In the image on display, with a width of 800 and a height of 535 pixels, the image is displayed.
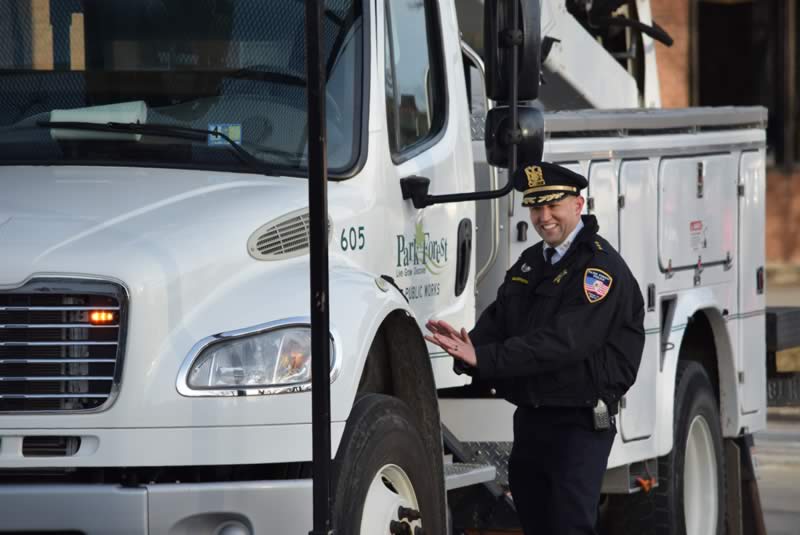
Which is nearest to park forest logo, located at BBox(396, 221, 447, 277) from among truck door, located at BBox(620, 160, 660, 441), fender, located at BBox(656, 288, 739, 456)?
truck door, located at BBox(620, 160, 660, 441)

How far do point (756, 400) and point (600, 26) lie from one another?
2.14 m

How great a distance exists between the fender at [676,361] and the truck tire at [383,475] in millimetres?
2019

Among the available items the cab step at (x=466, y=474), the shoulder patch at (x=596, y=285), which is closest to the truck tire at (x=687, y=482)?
the cab step at (x=466, y=474)

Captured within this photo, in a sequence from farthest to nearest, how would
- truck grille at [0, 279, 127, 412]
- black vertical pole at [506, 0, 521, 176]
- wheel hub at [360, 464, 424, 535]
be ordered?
black vertical pole at [506, 0, 521, 176]
wheel hub at [360, 464, 424, 535]
truck grille at [0, 279, 127, 412]

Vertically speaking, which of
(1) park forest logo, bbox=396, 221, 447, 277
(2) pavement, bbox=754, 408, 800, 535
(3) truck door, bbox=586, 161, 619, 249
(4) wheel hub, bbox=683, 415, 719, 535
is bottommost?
(2) pavement, bbox=754, 408, 800, 535

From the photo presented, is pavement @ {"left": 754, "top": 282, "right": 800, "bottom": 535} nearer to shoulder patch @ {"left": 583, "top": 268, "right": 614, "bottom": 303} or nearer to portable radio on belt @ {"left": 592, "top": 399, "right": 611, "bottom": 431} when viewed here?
portable radio on belt @ {"left": 592, "top": 399, "right": 611, "bottom": 431}

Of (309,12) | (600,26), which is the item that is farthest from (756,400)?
(309,12)

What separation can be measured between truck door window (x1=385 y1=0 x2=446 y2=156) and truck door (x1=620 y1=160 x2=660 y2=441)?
3.64 feet

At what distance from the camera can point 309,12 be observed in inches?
182

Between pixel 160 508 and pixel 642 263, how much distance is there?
3233 millimetres

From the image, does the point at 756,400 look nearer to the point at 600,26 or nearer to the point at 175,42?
the point at 600,26

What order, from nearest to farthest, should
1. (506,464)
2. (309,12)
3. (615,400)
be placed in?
1. (309,12)
2. (615,400)
3. (506,464)

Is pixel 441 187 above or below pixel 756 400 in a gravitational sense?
above

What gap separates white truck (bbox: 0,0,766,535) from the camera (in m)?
4.64
